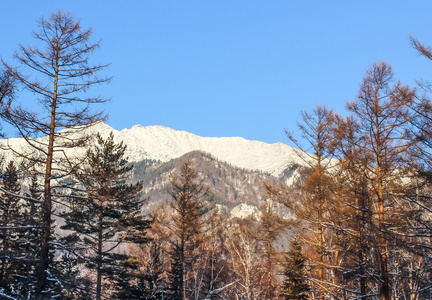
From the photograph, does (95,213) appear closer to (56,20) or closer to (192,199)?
(192,199)

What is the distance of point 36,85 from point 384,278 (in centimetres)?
1150

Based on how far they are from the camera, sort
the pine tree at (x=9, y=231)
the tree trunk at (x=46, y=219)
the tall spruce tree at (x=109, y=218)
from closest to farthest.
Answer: the tree trunk at (x=46, y=219), the tall spruce tree at (x=109, y=218), the pine tree at (x=9, y=231)

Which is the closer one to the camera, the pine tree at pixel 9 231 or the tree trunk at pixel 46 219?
the tree trunk at pixel 46 219

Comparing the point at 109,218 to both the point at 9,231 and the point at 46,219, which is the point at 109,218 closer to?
the point at 9,231

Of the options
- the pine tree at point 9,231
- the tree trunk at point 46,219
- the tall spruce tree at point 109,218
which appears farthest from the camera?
the pine tree at point 9,231

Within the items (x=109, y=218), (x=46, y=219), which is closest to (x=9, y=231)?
(x=109, y=218)

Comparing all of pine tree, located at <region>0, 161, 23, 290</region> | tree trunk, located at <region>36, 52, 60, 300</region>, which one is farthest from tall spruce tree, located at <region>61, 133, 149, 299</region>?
tree trunk, located at <region>36, 52, 60, 300</region>

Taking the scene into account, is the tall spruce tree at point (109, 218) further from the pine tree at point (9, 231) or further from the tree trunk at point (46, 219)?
the tree trunk at point (46, 219)

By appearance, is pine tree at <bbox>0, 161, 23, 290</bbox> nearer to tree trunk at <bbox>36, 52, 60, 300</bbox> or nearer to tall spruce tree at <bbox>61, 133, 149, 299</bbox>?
tall spruce tree at <bbox>61, 133, 149, 299</bbox>

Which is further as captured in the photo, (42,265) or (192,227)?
(192,227)

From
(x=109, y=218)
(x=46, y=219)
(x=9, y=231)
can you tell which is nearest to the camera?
(x=46, y=219)

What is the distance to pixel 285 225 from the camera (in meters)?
19.0

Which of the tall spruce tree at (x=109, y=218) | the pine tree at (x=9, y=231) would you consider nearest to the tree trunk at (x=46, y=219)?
the tall spruce tree at (x=109, y=218)

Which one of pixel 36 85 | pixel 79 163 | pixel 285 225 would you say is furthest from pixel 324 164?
pixel 36 85
